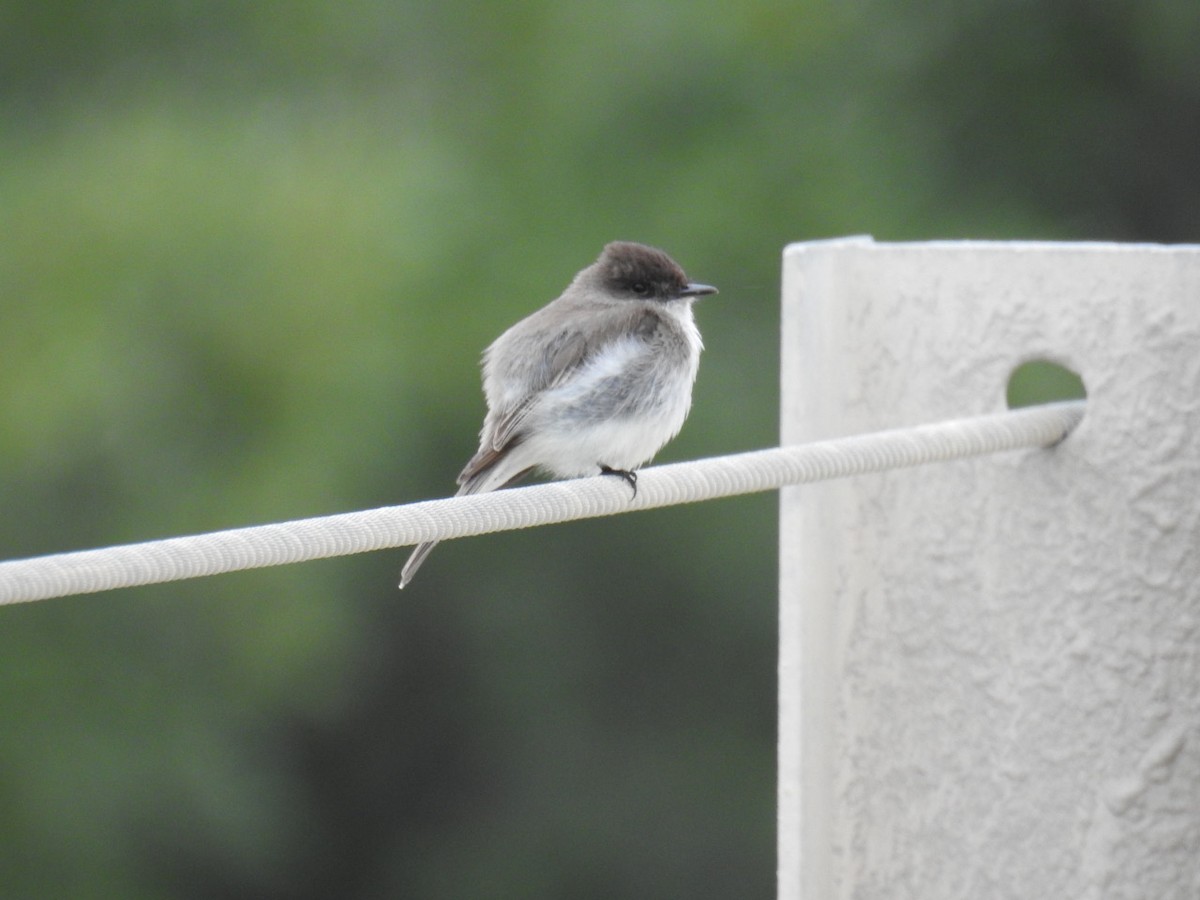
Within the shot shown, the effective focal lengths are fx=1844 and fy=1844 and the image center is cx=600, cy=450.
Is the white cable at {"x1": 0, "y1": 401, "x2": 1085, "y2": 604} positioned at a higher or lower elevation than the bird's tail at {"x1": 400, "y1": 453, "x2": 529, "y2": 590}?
higher

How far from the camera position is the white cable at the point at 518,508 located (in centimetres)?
173

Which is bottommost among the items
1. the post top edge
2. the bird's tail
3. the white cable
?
the bird's tail

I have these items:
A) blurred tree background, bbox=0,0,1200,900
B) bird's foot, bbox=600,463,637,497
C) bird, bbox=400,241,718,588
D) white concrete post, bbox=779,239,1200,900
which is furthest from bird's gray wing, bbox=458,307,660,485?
blurred tree background, bbox=0,0,1200,900

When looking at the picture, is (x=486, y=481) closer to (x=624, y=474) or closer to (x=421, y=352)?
(x=624, y=474)

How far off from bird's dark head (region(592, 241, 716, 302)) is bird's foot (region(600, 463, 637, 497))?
587 millimetres

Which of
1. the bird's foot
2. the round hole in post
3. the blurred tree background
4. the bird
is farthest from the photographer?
the blurred tree background

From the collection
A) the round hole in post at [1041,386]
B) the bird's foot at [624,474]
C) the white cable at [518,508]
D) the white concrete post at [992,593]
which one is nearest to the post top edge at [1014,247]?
the white concrete post at [992,593]

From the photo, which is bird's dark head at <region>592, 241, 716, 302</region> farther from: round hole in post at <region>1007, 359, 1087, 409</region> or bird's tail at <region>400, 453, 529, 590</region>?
round hole in post at <region>1007, 359, 1087, 409</region>

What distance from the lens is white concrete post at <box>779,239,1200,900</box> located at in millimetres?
2551

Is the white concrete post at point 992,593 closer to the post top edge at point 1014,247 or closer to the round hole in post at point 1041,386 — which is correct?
the post top edge at point 1014,247

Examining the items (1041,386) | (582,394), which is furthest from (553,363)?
(1041,386)

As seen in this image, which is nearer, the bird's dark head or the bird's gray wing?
the bird's gray wing

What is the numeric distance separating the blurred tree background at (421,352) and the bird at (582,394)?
452 centimetres

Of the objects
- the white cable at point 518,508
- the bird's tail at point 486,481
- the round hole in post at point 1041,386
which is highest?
the white cable at point 518,508
